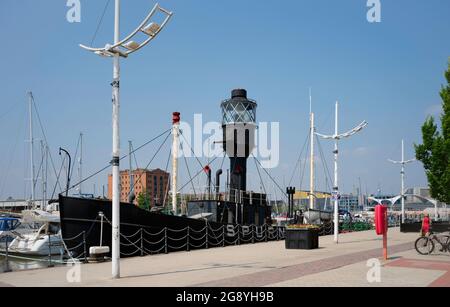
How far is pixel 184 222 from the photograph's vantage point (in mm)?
22703

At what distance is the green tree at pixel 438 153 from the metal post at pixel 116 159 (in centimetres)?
1885

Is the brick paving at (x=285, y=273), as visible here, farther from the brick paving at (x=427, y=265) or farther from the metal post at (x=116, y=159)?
the metal post at (x=116, y=159)

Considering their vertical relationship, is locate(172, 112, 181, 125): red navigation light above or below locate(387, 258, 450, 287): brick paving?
above

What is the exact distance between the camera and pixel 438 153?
2517 cm

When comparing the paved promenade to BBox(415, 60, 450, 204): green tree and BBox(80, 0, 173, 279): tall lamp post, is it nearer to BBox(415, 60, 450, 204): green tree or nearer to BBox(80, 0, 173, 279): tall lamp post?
BBox(80, 0, 173, 279): tall lamp post

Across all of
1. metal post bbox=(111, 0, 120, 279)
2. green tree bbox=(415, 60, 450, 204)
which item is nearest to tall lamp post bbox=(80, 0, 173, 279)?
metal post bbox=(111, 0, 120, 279)

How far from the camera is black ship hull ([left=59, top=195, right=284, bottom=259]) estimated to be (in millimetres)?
17938

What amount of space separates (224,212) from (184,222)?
4.76 meters

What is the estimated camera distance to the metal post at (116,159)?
11.6 metres

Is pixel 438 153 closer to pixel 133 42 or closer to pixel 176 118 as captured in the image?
pixel 176 118

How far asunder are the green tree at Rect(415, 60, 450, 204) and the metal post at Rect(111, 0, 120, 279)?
18850 mm

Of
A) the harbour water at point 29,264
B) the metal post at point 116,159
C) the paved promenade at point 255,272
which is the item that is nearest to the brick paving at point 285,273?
the paved promenade at point 255,272

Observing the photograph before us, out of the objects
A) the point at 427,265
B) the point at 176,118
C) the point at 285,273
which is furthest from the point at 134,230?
the point at 427,265

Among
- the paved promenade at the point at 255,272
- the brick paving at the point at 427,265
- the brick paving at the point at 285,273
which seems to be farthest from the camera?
the brick paving at the point at 427,265
